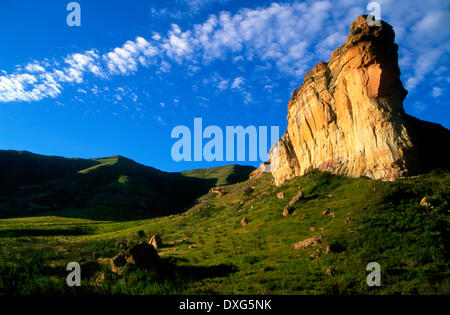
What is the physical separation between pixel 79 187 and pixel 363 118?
135092 mm

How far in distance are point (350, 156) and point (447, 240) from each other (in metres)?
21.9

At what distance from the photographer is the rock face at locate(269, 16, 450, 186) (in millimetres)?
29078

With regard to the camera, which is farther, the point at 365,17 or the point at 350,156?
the point at 365,17

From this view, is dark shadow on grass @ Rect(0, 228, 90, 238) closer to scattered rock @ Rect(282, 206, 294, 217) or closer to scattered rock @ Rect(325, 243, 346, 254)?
scattered rock @ Rect(282, 206, 294, 217)

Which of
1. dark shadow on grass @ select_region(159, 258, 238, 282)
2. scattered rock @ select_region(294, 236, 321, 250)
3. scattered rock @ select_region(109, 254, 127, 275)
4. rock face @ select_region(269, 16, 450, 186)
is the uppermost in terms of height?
A: rock face @ select_region(269, 16, 450, 186)

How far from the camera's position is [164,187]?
16650 centimetres

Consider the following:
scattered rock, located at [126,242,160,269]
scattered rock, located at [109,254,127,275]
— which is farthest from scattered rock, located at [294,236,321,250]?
scattered rock, located at [109,254,127,275]

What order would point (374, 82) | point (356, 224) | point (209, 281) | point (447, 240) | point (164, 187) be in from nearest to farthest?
point (209, 281) < point (447, 240) < point (356, 224) < point (374, 82) < point (164, 187)

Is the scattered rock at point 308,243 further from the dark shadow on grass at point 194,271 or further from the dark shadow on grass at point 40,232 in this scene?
the dark shadow on grass at point 40,232

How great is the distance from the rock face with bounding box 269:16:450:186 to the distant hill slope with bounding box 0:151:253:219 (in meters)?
90.0

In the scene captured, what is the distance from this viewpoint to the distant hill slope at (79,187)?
105250 mm

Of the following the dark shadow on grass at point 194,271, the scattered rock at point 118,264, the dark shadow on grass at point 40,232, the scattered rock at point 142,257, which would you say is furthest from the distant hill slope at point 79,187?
the scattered rock at point 142,257
